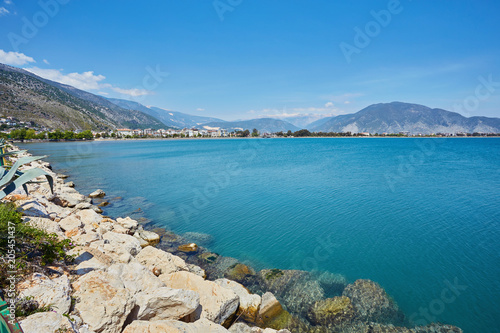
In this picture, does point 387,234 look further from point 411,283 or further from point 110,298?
point 110,298

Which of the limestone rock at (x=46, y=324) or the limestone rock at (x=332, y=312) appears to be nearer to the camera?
the limestone rock at (x=46, y=324)

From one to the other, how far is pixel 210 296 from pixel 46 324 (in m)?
4.60

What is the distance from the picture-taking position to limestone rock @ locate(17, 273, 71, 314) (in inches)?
190

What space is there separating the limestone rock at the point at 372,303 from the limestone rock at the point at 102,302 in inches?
308

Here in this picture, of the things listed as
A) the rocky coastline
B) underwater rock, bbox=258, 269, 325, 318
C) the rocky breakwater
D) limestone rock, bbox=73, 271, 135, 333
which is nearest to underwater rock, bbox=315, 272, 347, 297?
the rocky coastline

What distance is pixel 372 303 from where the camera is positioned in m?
9.29

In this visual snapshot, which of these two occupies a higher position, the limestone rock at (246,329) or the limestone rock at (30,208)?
the limestone rock at (30,208)

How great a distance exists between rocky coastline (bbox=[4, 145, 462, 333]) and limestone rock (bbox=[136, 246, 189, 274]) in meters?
0.04

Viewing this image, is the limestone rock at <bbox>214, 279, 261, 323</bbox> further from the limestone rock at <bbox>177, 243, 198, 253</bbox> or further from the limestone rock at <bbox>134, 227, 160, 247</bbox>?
the limestone rock at <bbox>134, 227, 160, 247</bbox>

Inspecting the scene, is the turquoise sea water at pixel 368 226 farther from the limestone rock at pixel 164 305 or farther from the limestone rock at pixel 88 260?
the limestone rock at pixel 88 260

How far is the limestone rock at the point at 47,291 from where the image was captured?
482 centimetres

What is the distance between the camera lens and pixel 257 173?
36062mm

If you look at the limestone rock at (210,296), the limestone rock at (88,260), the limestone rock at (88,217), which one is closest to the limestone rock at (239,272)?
the limestone rock at (210,296)

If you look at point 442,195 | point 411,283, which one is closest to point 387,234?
point 411,283
